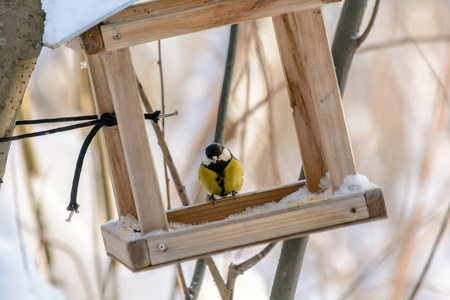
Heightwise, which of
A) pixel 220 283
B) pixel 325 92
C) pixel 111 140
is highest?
pixel 111 140

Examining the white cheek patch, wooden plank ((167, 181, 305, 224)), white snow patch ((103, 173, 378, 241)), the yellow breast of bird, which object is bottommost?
white snow patch ((103, 173, 378, 241))

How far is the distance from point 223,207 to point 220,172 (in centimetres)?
31

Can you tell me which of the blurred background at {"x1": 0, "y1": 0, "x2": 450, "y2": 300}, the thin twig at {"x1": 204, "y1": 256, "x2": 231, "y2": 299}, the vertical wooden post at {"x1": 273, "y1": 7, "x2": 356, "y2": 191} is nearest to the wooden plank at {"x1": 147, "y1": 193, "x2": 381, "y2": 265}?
the vertical wooden post at {"x1": 273, "y1": 7, "x2": 356, "y2": 191}

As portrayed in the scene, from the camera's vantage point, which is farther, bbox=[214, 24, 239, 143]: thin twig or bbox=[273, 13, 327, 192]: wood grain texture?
bbox=[214, 24, 239, 143]: thin twig

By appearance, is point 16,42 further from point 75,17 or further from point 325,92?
point 325,92

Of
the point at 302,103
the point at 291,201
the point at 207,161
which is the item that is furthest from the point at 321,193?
the point at 207,161

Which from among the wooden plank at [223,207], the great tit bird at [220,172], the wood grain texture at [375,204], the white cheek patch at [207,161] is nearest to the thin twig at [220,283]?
the wooden plank at [223,207]

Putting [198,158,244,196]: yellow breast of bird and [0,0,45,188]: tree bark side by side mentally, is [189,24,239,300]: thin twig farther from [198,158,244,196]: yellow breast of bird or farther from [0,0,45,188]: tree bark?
[0,0,45,188]: tree bark

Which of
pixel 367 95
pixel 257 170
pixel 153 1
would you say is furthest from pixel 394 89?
pixel 153 1

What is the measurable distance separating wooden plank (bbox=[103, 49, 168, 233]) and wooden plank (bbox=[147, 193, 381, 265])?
0.07 m

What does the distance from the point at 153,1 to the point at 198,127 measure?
61.4 inches

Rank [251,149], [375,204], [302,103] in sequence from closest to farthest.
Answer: [375,204] < [302,103] < [251,149]

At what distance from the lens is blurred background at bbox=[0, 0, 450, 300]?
95.7 inches

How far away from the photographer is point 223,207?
5.23ft
